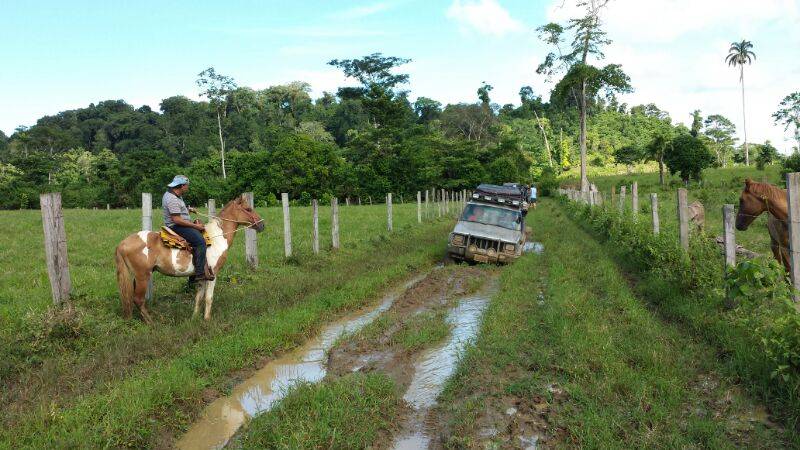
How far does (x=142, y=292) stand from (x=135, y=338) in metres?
0.96

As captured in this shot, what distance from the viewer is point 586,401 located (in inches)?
200

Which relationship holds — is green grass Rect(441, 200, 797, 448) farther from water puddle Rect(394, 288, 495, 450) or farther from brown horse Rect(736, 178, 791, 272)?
brown horse Rect(736, 178, 791, 272)

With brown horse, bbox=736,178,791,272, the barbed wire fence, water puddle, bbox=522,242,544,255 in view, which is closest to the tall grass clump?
the barbed wire fence

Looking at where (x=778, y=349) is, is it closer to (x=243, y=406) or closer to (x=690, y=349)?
(x=690, y=349)

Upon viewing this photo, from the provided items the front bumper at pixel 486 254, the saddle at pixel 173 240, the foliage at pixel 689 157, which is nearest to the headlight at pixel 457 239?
the front bumper at pixel 486 254

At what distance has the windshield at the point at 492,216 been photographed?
14837 millimetres

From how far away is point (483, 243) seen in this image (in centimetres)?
1405

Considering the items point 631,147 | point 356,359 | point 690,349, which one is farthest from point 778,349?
point 631,147

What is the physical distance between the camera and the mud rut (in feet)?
16.5

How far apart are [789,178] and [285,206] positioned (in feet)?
35.5

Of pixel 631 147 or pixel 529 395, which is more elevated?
pixel 631 147

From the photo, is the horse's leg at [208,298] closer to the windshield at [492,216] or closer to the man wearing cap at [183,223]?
the man wearing cap at [183,223]

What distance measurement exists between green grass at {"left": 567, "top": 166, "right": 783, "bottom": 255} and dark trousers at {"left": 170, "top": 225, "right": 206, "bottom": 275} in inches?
350

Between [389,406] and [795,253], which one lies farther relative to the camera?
[795,253]
